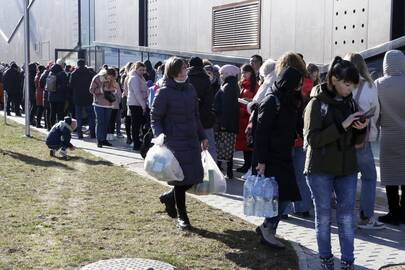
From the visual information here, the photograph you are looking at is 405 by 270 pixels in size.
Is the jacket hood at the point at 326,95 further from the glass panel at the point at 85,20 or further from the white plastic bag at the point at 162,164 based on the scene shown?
the glass panel at the point at 85,20

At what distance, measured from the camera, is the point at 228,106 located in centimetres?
938

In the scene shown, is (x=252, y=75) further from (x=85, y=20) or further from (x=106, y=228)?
(x=85, y=20)

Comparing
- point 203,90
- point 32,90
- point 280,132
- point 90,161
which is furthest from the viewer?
point 32,90

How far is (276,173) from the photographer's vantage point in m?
5.86

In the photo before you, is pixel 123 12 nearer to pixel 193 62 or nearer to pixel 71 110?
pixel 71 110

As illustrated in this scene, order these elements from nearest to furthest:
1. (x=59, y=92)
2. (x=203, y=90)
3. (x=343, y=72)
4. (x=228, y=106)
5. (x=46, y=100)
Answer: (x=343, y=72) < (x=203, y=90) < (x=228, y=106) < (x=59, y=92) < (x=46, y=100)

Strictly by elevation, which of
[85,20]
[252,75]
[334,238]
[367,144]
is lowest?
[334,238]

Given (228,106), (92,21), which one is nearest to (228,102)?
(228,106)

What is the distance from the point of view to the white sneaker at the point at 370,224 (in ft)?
22.6

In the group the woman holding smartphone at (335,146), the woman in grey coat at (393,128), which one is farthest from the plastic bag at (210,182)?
the woman in grey coat at (393,128)

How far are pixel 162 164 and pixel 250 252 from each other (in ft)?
3.86

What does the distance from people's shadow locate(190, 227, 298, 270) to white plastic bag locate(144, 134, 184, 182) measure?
0.69 meters

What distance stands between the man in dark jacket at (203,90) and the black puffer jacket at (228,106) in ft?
1.56

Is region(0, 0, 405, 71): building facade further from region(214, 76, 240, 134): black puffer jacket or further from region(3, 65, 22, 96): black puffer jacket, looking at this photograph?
region(3, 65, 22, 96): black puffer jacket
